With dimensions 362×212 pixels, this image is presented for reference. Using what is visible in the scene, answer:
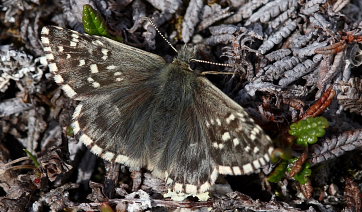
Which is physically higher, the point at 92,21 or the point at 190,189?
the point at 92,21

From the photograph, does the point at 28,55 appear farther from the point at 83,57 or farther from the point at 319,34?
the point at 319,34

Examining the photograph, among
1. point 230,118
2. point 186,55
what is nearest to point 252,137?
point 230,118

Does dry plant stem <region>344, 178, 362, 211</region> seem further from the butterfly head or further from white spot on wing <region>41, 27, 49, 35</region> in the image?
white spot on wing <region>41, 27, 49, 35</region>

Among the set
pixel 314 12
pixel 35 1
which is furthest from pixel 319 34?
pixel 35 1

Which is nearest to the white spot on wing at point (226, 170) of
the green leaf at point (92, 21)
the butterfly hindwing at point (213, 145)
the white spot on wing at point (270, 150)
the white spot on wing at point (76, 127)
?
the butterfly hindwing at point (213, 145)

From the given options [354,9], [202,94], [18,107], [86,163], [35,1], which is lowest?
[86,163]

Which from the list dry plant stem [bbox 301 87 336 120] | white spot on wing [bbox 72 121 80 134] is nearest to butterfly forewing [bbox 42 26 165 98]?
white spot on wing [bbox 72 121 80 134]

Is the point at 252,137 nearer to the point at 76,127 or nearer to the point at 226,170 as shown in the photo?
the point at 226,170
